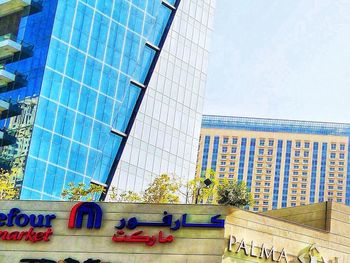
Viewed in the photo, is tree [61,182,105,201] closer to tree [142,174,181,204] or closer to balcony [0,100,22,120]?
tree [142,174,181,204]

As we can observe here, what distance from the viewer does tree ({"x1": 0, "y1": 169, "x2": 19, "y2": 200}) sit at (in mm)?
73125

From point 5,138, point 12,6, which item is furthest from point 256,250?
point 12,6

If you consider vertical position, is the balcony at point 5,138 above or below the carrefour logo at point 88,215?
above

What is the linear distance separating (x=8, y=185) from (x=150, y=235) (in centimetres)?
3129

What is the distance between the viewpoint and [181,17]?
100 metres

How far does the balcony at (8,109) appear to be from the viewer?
3383 inches

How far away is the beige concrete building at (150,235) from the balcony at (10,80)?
121 feet

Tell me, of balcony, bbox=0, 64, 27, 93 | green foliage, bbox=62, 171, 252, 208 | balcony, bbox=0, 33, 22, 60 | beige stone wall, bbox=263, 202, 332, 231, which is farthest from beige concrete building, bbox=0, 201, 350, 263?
balcony, bbox=0, 33, 22, 60

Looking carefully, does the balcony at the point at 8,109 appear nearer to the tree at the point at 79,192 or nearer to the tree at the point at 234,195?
the tree at the point at 79,192

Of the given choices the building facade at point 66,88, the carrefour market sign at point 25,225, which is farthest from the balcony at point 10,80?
the carrefour market sign at point 25,225

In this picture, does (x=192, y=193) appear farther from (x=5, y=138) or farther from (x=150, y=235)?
(x=150, y=235)

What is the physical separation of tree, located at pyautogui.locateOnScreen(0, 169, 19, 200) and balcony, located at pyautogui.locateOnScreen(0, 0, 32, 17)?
1826 centimetres

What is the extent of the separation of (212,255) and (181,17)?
56398 millimetres

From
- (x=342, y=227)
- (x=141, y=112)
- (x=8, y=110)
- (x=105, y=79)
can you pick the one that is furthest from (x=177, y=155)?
(x=342, y=227)
